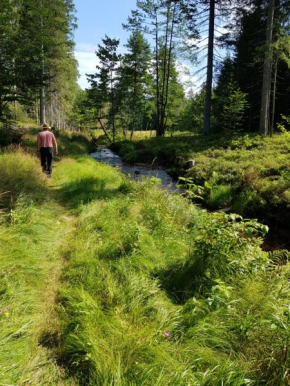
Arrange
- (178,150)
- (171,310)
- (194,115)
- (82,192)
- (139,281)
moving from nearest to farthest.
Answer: (171,310) → (139,281) → (82,192) → (178,150) → (194,115)

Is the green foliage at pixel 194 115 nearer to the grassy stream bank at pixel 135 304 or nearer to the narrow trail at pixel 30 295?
the grassy stream bank at pixel 135 304

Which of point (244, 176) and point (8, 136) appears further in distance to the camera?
point (8, 136)

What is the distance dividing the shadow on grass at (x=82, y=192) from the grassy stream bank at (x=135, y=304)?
1.24 m

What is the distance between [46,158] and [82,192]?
2545mm

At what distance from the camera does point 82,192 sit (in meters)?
6.53

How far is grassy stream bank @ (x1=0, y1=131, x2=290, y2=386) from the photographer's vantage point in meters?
1.92

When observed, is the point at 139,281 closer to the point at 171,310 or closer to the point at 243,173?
the point at 171,310

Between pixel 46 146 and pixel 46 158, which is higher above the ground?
pixel 46 146

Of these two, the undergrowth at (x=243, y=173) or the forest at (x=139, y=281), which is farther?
the undergrowth at (x=243, y=173)

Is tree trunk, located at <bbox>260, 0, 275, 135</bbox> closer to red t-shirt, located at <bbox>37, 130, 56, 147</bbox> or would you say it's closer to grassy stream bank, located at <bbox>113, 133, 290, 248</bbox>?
grassy stream bank, located at <bbox>113, 133, 290, 248</bbox>

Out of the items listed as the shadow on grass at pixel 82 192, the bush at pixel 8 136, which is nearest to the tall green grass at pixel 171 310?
the shadow on grass at pixel 82 192

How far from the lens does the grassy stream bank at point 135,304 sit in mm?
1918

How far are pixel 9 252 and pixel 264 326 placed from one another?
10.9ft

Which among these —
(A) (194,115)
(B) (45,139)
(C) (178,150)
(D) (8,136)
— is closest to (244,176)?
(C) (178,150)
